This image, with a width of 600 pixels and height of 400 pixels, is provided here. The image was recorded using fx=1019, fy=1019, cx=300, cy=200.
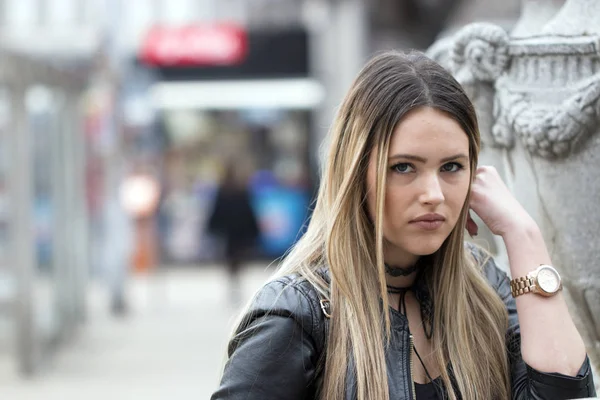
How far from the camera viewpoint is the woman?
2.02 metres

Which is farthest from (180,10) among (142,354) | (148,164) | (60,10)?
(142,354)

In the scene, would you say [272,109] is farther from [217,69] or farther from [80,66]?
[80,66]

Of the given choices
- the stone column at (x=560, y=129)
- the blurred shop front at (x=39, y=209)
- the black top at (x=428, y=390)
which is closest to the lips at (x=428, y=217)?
the black top at (x=428, y=390)

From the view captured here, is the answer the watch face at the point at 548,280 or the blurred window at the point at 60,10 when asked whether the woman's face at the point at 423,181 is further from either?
the blurred window at the point at 60,10

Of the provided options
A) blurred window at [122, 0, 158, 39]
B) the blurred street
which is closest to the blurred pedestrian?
the blurred street

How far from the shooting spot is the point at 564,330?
7.12 feet

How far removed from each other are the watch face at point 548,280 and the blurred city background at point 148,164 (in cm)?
567

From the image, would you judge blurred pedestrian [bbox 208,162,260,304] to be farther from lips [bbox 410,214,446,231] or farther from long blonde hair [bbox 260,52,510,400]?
lips [bbox 410,214,446,231]

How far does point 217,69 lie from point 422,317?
15.1m

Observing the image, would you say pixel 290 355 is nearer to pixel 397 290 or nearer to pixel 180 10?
pixel 397 290

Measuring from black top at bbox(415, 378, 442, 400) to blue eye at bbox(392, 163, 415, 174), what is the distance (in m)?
0.44

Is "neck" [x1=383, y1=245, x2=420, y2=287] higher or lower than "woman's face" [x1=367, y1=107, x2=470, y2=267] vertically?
lower

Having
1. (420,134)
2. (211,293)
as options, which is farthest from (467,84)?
(211,293)

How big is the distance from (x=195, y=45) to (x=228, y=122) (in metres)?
1.86
